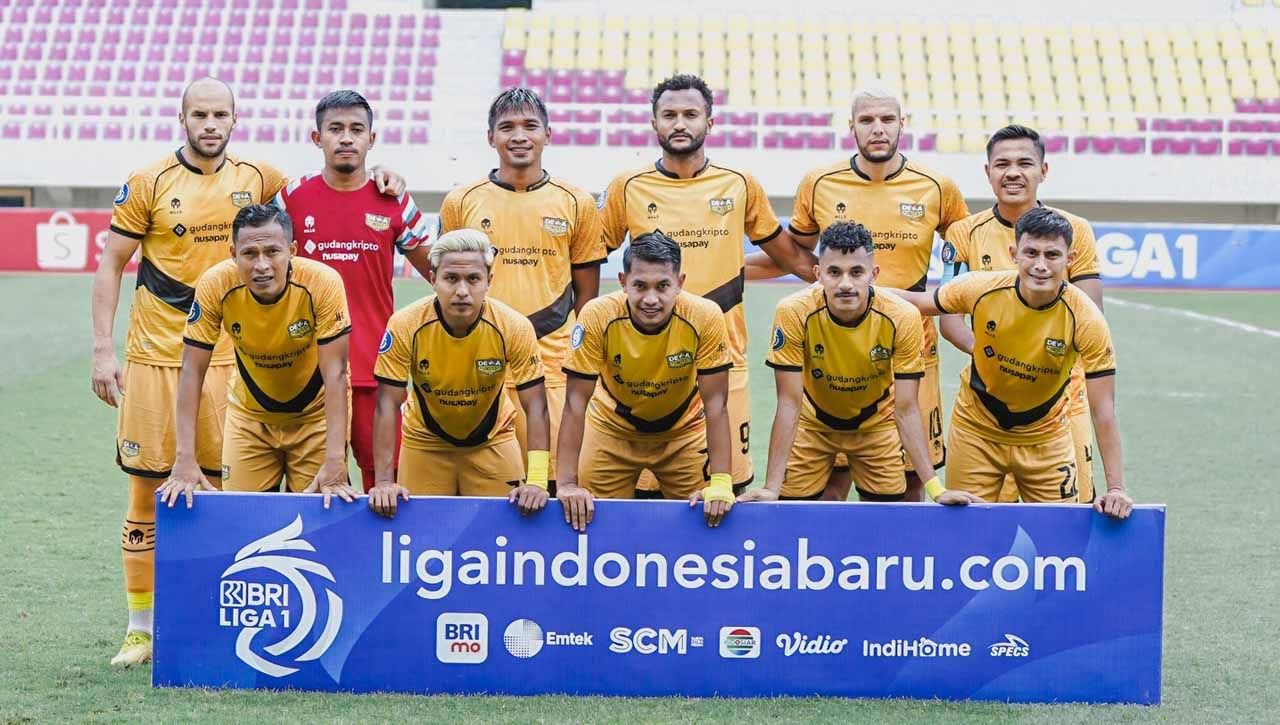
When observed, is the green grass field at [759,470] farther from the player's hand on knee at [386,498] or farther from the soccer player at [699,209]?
the soccer player at [699,209]

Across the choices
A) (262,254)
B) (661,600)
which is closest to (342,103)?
(262,254)

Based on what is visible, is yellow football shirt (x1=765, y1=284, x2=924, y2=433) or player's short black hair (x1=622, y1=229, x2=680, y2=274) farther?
yellow football shirt (x1=765, y1=284, x2=924, y2=433)

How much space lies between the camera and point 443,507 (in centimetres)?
520

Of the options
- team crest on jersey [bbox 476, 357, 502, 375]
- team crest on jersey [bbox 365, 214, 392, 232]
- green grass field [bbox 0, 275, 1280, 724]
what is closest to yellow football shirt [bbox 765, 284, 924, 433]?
team crest on jersey [bbox 476, 357, 502, 375]

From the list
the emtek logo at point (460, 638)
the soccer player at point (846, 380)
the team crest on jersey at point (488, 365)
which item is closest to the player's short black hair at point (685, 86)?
the soccer player at point (846, 380)

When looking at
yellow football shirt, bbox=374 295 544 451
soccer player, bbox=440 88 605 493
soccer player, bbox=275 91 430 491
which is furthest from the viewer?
soccer player, bbox=440 88 605 493

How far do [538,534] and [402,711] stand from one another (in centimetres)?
72

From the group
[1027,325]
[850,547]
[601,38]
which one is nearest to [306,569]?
[850,547]

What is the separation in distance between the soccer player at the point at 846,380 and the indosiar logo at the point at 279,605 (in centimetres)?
147

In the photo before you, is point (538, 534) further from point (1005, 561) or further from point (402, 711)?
point (1005, 561)

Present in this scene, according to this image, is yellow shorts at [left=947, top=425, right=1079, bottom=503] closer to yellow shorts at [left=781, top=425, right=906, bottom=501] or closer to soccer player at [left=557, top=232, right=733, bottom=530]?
yellow shorts at [left=781, top=425, right=906, bottom=501]

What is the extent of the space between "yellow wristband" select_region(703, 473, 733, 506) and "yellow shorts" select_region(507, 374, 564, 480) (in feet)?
2.96

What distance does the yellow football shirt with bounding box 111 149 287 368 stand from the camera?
19.4 ft

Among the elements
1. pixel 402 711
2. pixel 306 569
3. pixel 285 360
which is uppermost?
pixel 285 360
